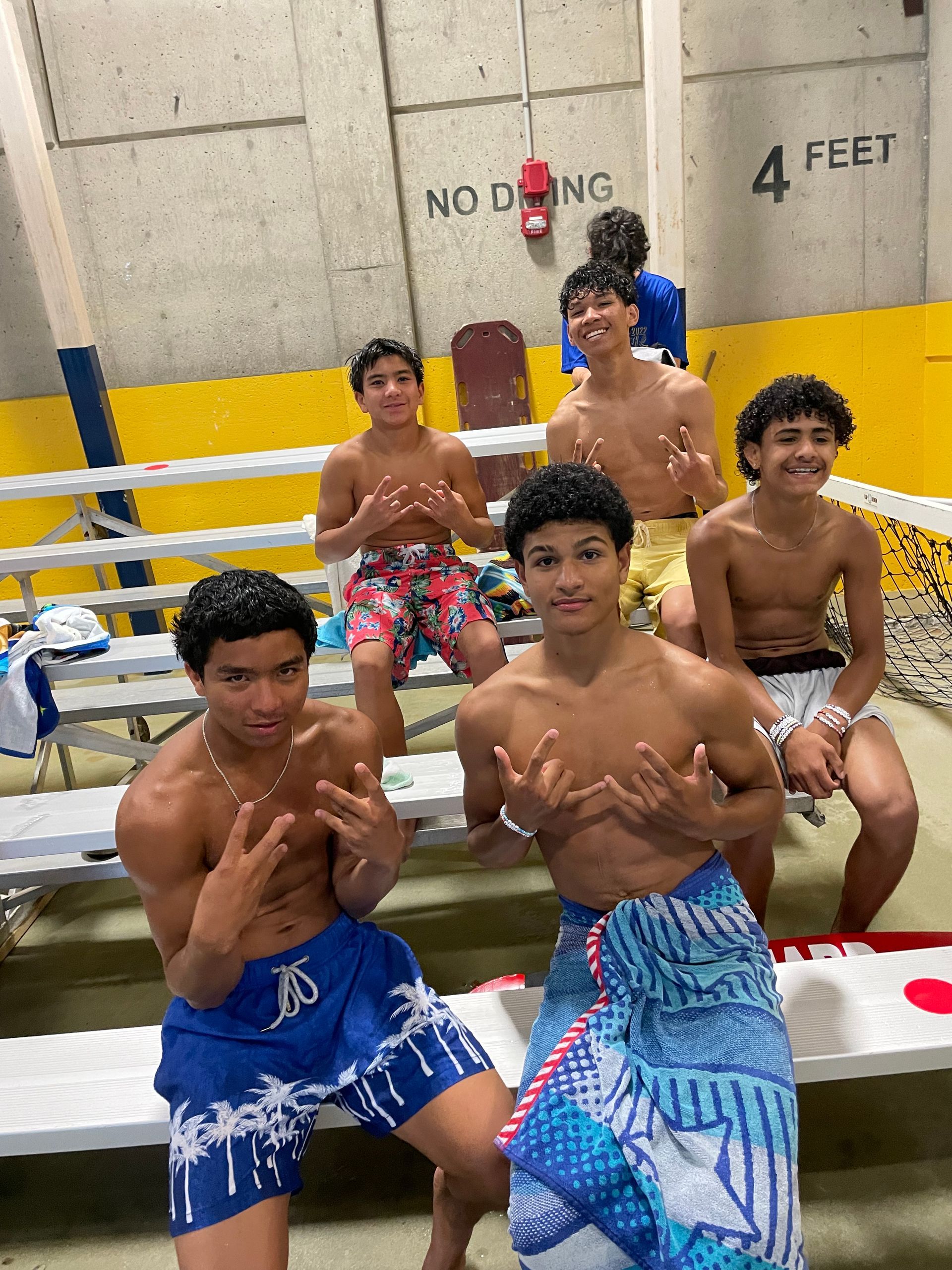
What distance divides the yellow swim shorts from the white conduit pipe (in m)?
3.07

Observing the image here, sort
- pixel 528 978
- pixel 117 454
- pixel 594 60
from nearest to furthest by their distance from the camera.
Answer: pixel 528 978 → pixel 594 60 → pixel 117 454

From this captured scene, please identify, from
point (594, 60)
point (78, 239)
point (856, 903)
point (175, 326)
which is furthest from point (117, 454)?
point (856, 903)

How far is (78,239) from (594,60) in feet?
10.6

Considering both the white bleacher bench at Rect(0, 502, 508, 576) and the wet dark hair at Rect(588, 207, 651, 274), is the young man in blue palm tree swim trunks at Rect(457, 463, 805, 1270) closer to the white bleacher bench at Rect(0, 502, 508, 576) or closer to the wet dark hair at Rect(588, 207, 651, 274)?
the white bleacher bench at Rect(0, 502, 508, 576)

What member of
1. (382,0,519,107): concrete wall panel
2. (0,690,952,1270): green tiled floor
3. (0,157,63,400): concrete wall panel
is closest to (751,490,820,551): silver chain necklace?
(0,690,952,1270): green tiled floor

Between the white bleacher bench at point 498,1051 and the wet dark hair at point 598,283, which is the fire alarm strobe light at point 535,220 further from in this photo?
the white bleacher bench at point 498,1051

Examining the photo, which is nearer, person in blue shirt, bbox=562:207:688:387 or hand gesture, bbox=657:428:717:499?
A: hand gesture, bbox=657:428:717:499

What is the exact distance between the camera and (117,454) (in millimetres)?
5410

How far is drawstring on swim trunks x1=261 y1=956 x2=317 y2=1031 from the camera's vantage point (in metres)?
1.68

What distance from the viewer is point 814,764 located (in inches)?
90.0

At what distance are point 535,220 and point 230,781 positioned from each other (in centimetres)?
450

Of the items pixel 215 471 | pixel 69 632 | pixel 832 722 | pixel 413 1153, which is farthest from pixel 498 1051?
pixel 215 471

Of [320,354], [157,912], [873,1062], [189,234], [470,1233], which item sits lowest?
[470,1233]

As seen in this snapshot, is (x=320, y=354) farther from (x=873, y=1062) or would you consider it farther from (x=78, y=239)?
(x=873, y=1062)
